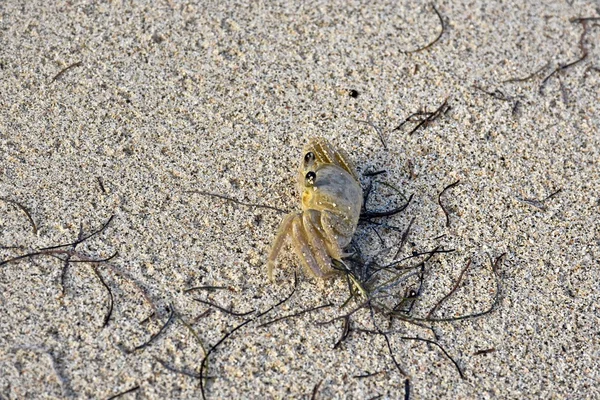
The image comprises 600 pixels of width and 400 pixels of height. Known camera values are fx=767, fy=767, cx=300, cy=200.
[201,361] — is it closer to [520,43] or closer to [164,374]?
[164,374]

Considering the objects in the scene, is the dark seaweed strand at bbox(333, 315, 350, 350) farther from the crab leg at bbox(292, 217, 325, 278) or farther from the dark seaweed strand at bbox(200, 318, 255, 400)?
the dark seaweed strand at bbox(200, 318, 255, 400)

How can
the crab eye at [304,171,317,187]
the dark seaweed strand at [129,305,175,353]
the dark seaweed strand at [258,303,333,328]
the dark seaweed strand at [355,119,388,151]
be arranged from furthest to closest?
the dark seaweed strand at [355,119,388,151] → the crab eye at [304,171,317,187] → the dark seaweed strand at [258,303,333,328] → the dark seaweed strand at [129,305,175,353]

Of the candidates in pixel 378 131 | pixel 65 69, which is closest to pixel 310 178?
pixel 378 131

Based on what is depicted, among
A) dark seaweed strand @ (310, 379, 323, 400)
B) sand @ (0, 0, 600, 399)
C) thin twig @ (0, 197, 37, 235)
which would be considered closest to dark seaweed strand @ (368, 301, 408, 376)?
sand @ (0, 0, 600, 399)

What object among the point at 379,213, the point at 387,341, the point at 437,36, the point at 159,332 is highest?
the point at 437,36

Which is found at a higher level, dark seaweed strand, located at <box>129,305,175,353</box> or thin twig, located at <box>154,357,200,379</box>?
dark seaweed strand, located at <box>129,305,175,353</box>

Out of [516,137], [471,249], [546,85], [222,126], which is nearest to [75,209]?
[222,126]

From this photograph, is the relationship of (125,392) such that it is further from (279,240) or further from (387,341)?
(387,341)

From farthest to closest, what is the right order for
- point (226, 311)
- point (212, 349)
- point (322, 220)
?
1. point (322, 220)
2. point (226, 311)
3. point (212, 349)

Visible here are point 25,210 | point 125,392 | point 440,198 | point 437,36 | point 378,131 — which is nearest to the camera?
point 125,392
